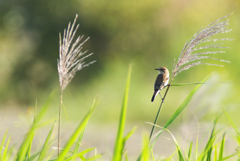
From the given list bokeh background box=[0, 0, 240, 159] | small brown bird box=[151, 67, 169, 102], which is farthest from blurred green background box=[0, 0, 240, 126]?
small brown bird box=[151, 67, 169, 102]

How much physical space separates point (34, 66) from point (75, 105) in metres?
1.37

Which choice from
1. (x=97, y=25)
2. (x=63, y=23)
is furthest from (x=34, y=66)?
(x=97, y=25)

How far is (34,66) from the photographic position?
5.93 m

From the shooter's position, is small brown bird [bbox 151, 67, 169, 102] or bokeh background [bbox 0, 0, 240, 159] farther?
bokeh background [bbox 0, 0, 240, 159]

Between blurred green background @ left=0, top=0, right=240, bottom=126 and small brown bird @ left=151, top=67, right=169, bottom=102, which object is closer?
small brown bird @ left=151, top=67, right=169, bottom=102

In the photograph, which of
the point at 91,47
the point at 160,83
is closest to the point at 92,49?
the point at 91,47

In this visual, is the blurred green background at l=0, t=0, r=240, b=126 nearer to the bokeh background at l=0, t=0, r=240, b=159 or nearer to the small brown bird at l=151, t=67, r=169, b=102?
the bokeh background at l=0, t=0, r=240, b=159

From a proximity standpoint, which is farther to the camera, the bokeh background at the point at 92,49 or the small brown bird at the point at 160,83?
the bokeh background at the point at 92,49

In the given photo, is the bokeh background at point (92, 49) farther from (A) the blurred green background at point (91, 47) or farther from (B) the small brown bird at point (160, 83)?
(B) the small brown bird at point (160, 83)

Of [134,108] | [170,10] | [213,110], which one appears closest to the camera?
[213,110]

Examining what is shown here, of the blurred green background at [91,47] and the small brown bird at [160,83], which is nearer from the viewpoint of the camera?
the small brown bird at [160,83]

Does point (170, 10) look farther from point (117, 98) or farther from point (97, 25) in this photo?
point (117, 98)

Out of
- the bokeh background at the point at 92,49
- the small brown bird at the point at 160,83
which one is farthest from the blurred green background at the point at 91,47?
the small brown bird at the point at 160,83

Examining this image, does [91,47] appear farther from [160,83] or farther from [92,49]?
[160,83]
